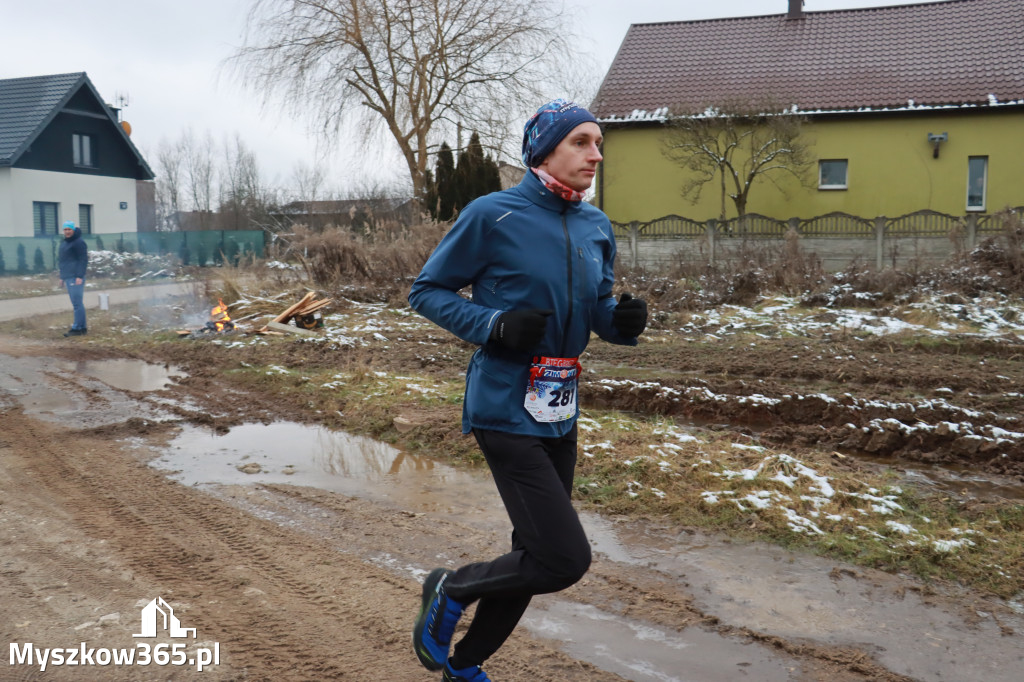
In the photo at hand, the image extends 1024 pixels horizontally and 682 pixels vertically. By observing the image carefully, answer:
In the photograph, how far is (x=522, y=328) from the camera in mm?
2805

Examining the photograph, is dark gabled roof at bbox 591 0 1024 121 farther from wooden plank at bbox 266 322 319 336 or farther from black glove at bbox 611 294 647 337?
black glove at bbox 611 294 647 337

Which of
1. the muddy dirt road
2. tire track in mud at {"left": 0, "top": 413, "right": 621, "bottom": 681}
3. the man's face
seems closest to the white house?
the muddy dirt road

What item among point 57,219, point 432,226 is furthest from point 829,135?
point 57,219

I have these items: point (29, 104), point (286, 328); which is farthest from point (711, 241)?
point (29, 104)

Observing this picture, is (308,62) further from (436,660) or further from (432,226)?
(436,660)

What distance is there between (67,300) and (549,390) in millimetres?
21117

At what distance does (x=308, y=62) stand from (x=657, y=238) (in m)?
12.8

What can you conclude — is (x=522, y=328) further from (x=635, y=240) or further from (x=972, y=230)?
(x=635, y=240)

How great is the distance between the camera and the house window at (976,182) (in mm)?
25281

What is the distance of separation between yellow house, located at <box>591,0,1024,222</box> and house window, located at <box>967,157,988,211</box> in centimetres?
4

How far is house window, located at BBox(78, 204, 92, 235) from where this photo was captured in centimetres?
3823

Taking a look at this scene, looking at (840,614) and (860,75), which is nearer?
(840,614)

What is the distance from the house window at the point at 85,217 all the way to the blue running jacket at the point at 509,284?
1566 inches

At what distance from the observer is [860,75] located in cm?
2645
